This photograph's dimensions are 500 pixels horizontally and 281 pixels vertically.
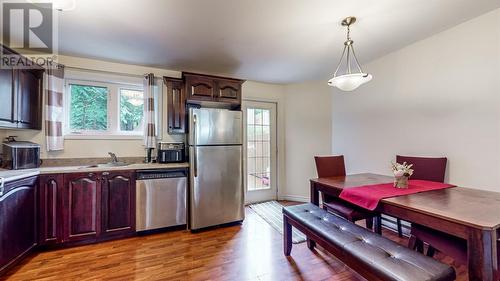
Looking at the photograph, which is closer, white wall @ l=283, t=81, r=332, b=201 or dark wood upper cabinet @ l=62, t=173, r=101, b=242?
dark wood upper cabinet @ l=62, t=173, r=101, b=242

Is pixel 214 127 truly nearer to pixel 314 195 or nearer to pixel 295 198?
pixel 314 195

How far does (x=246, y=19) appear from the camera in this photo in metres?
1.99

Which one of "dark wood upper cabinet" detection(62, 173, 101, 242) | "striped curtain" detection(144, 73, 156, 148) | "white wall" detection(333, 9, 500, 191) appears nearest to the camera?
"white wall" detection(333, 9, 500, 191)

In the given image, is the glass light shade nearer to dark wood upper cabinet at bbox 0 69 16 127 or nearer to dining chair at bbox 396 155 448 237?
dining chair at bbox 396 155 448 237

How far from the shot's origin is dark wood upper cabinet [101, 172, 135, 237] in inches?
97.2

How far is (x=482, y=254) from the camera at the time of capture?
112 centimetres

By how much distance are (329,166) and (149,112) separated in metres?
2.63

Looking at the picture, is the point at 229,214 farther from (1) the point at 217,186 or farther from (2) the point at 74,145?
(2) the point at 74,145

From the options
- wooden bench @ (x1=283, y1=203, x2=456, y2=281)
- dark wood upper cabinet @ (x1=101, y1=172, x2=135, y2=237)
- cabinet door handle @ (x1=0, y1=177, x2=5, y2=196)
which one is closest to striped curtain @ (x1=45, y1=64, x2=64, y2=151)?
dark wood upper cabinet @ (x1=101, y1=172, x2=135, y2=237)

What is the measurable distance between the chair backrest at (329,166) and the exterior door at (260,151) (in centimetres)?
158

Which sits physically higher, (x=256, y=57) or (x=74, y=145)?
(x=256, y=57)

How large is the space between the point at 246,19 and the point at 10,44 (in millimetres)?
2761

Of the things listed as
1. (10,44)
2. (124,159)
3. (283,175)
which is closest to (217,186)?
(124,159)

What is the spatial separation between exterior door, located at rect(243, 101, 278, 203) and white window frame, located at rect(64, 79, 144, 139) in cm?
187
